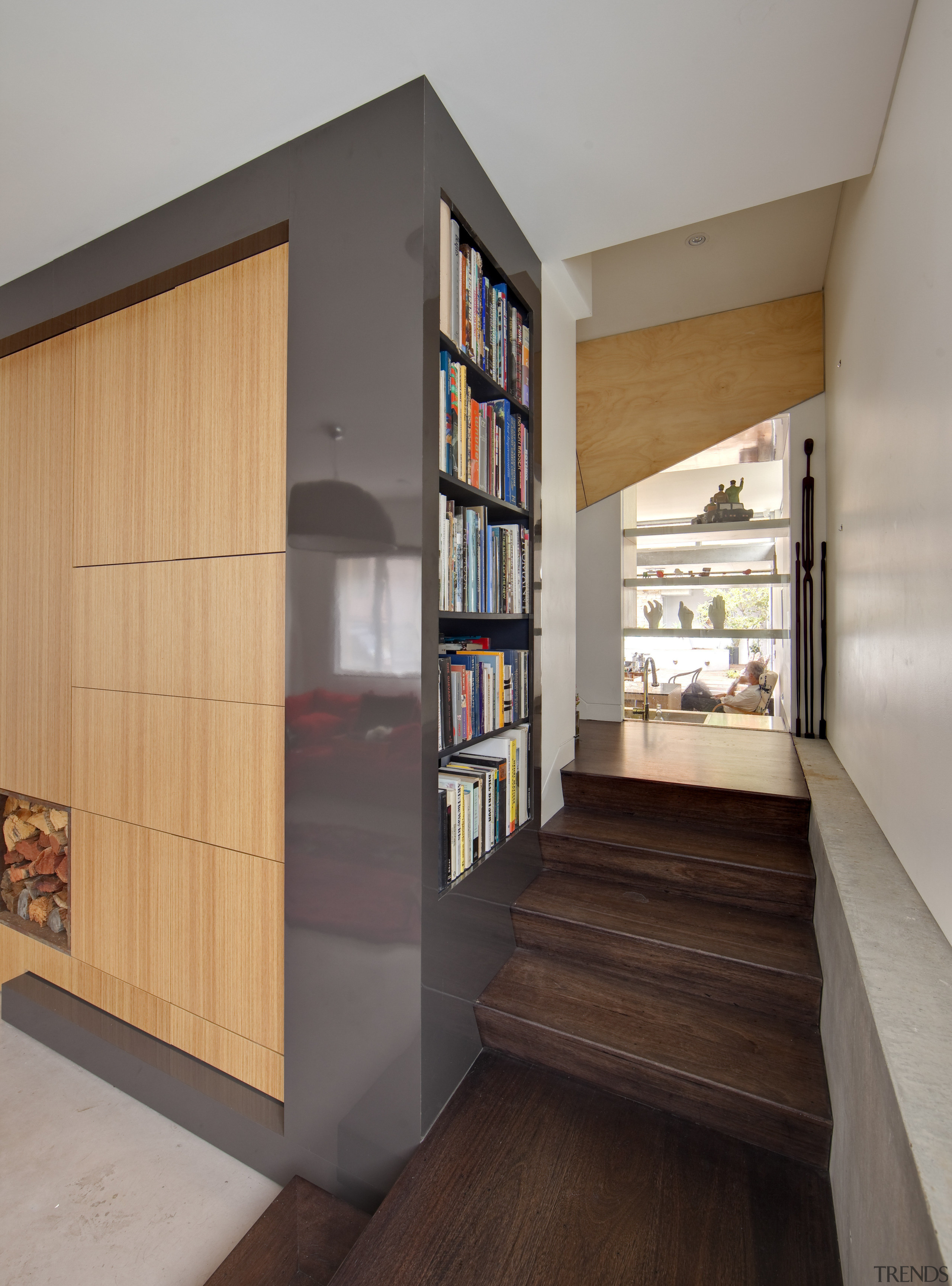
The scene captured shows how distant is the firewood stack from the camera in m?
2.34

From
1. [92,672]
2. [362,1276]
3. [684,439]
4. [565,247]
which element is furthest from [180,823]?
[684,439]

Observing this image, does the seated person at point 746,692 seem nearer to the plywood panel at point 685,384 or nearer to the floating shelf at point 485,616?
the plywood panel at point 685,384

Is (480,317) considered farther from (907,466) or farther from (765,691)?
(765,691)

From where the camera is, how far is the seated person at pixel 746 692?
158 inches

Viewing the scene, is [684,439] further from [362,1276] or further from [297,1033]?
[362,1276]

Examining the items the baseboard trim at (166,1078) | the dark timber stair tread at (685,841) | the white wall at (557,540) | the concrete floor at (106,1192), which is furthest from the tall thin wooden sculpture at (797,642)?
the concrete floor at (106,1192)

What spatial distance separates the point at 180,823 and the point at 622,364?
3703 mm

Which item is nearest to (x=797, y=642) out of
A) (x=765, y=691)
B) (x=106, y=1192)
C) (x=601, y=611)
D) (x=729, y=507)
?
(x=765, y=691)

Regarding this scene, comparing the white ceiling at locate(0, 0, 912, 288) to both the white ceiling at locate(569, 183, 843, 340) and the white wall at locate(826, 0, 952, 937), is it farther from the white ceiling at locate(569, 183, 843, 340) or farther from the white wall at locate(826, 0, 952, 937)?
the white ceiling at locate(569, 183, 843, 340)

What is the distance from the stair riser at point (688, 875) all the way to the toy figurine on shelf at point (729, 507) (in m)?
2.61

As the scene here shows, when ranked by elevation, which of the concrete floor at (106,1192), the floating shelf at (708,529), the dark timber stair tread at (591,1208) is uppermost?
the floating shelf at (708,529)

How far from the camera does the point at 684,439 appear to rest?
3795 mm

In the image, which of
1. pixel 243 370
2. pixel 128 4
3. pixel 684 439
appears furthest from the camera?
pixel 684 439

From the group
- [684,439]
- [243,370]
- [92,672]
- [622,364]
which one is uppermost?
[622,364]
